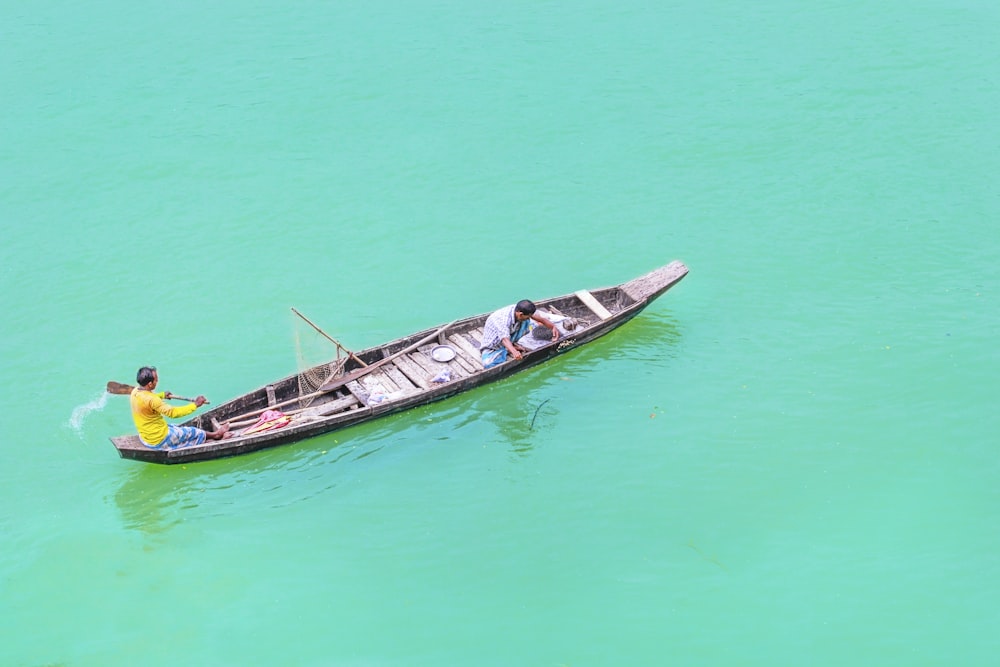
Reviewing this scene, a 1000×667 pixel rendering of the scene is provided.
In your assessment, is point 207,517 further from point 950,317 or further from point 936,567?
point 950,317

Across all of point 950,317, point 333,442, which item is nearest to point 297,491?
point 333,442

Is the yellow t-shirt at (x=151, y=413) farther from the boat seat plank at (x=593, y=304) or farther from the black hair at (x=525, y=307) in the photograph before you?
the boat seat plank at (x=593, y=304)

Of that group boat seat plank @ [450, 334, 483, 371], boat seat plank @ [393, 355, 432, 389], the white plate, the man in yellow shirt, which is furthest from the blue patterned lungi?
boat seat plank @ [450, 334, 483, 371]

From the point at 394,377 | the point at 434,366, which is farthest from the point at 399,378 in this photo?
the point at 434,366

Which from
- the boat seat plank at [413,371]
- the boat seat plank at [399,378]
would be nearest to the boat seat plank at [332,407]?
the boat seat plank at [399,378]

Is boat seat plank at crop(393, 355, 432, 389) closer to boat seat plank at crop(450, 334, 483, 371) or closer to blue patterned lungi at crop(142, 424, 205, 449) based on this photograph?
boat seat plank at crop(450, 334, 483, 371)

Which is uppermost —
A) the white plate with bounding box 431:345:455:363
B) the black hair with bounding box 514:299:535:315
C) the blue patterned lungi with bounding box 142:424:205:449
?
the black hair with bounding box 514:299:535:315

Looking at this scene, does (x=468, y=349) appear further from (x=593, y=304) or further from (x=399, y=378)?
(x=593, y=304)
